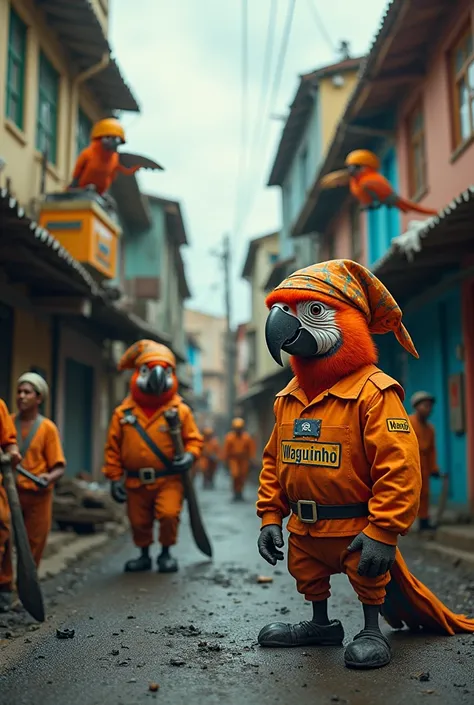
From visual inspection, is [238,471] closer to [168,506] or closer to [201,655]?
[168,506]

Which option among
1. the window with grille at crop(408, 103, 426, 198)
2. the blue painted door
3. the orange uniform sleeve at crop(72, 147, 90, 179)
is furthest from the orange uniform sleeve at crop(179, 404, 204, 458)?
the window with grille at crop(408, 103, 426, 198)

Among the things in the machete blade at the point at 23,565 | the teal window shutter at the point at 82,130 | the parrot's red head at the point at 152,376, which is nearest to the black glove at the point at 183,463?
the parrot's red head at the point at 152,376

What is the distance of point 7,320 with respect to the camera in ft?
31.6

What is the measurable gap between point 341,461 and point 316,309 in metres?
0.79

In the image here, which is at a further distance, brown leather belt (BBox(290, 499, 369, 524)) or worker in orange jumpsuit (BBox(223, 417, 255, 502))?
worker in orange jumpsuit (BBox(223, 417, 255, 502))

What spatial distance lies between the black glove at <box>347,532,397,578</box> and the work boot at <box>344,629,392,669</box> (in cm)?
37

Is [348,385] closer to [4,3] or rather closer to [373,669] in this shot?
[373,669]

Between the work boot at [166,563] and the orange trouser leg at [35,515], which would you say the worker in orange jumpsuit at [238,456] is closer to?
the work boot at [166,563]

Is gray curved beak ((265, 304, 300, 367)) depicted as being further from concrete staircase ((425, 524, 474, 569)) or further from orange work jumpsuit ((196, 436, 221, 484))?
orange work jumpsuit ((196, 436, 221, 484))

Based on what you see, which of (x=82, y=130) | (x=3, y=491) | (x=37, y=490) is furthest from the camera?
(x=82, y=130)

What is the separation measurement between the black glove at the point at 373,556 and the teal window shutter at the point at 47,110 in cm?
902

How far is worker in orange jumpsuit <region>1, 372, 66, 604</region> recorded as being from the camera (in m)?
6.11

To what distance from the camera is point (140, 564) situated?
7.57 meters

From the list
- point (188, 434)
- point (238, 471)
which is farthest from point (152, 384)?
point (238, 471)
